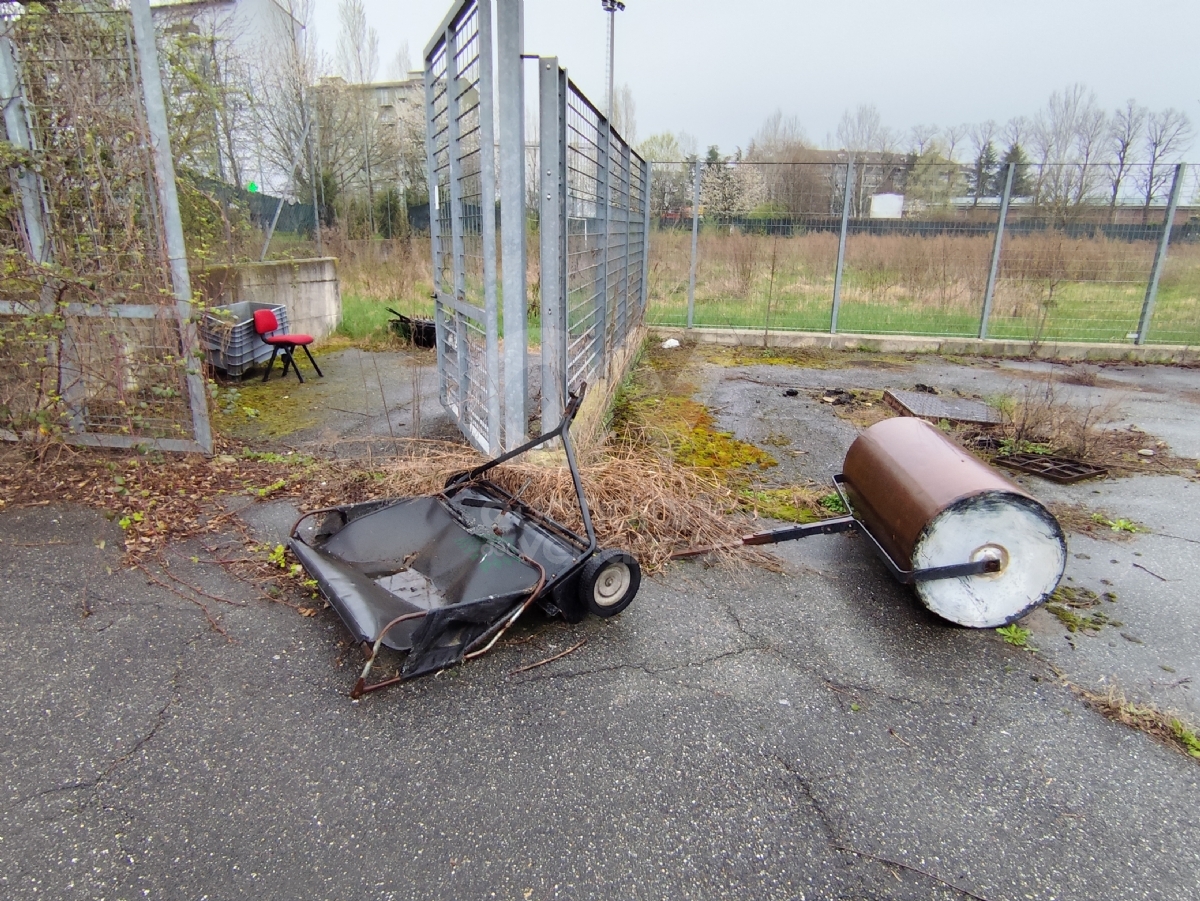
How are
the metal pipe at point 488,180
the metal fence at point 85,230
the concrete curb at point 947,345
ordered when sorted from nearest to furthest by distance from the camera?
the metal pipe at point 488,180 < the metal fence at point 85,230 < the concrete curb at point 947,345

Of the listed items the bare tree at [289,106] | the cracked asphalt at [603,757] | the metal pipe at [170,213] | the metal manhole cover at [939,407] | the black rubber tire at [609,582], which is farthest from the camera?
the bare tree at [289,106]

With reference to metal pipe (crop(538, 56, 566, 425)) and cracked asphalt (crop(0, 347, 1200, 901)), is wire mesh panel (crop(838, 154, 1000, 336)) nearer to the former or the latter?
metal pipe (crop(538, 56, 566, 425))

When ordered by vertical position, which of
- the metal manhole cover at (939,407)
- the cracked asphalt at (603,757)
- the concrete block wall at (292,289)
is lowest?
the cracked asphalt at (603,757)

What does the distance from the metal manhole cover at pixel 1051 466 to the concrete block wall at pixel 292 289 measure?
729cm

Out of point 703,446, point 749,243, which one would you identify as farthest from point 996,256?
point 703,446

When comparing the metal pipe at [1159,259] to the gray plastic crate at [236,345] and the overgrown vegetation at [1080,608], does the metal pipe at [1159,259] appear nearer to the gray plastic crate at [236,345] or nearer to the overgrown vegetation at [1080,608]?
the overgrown vegetation at [1080,608]

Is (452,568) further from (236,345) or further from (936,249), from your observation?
(936,249)

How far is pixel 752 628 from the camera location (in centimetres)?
295

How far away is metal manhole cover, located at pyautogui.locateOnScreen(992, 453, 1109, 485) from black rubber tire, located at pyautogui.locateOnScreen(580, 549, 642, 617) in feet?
11.0

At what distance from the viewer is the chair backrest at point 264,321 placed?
22.9ft

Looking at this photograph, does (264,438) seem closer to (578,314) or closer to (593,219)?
(578,314)

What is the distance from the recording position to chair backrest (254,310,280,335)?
697 cm

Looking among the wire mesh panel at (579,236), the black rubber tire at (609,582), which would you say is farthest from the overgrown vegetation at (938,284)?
the black rubber tire at (609,582)

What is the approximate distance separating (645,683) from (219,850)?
54.5 inches
